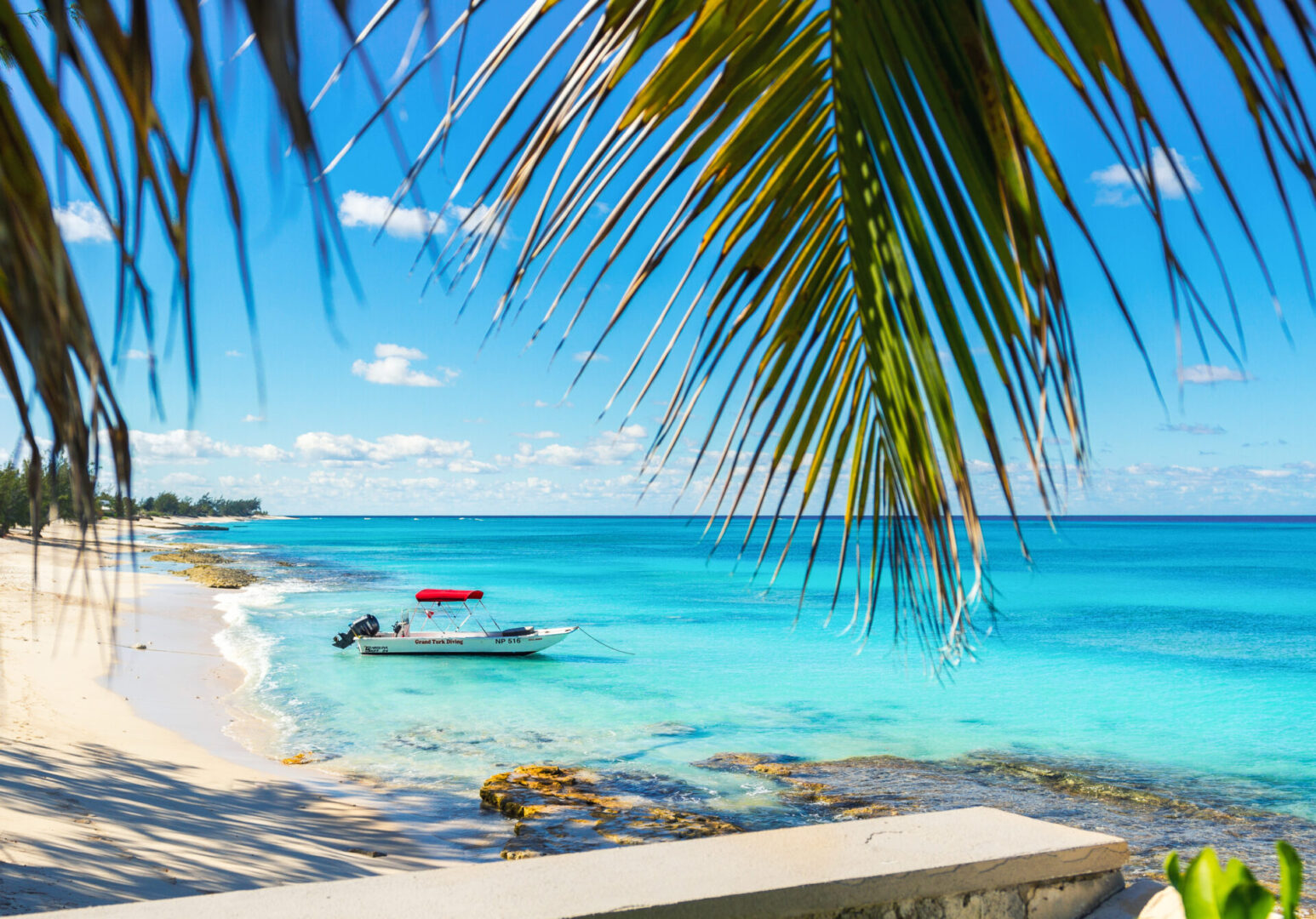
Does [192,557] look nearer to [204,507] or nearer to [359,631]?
[359,631]

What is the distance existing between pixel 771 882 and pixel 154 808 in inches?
338

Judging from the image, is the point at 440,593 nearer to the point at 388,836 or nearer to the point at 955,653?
the point at 388,836

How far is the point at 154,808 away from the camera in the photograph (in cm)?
870

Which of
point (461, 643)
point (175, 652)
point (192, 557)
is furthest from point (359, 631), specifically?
point (192, 557)

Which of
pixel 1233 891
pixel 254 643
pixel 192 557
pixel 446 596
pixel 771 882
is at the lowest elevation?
pixel 192 557

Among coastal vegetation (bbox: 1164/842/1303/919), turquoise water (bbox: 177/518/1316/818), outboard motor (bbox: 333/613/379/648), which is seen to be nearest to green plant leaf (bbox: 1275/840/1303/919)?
coastal vegetation (bbox: 1164/842/1303/919)

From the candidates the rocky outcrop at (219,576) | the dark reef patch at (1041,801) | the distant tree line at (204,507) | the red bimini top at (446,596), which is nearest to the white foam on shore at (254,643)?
the rocky outcrop at (219,576)

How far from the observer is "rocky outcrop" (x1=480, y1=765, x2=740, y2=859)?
29.6ft

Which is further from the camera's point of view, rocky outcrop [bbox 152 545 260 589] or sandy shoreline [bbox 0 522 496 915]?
rocky outcrop [bbox 152 545 260 589]

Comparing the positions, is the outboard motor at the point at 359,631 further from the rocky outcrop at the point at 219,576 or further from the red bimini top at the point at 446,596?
the rocky outcrop at the point at 219,576

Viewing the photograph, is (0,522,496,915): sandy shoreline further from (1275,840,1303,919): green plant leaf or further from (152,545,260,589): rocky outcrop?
(152,545,260,589): rocky outcrop

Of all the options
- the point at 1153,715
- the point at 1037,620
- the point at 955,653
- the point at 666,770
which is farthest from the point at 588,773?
the point at 1037,620

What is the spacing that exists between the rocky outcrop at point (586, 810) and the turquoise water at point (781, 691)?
793 mm

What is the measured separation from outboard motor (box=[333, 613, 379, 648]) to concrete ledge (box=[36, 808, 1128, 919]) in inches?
778
